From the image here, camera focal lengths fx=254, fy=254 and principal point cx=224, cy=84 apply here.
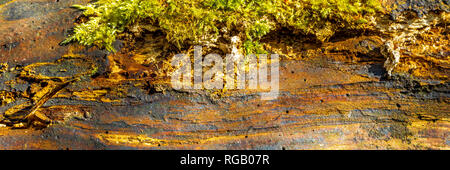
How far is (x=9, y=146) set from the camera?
90.0 inches

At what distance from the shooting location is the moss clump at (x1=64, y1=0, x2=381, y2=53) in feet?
7.14

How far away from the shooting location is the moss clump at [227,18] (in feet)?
7.14

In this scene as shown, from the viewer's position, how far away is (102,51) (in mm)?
2258

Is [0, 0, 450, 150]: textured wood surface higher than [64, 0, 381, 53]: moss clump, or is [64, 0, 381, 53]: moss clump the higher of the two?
[64, 0, 381, 53]: moss clump

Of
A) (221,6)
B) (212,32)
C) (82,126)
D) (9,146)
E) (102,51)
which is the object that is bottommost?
(9,146)

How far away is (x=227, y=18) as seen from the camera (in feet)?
7.12

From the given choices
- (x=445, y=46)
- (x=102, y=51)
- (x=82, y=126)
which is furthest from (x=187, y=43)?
(x=445, y=46)

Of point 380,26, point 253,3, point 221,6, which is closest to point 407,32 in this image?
point 380,26

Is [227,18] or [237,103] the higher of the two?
[227,18]

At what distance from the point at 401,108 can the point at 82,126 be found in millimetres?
2873

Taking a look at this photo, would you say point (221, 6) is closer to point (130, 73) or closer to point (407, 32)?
point (130, 73)

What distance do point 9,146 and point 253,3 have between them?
253 centimetres

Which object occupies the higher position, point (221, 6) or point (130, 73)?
point (221, 6)

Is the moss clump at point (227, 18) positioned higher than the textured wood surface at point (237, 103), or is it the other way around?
the moss clump at point (227, 18)
